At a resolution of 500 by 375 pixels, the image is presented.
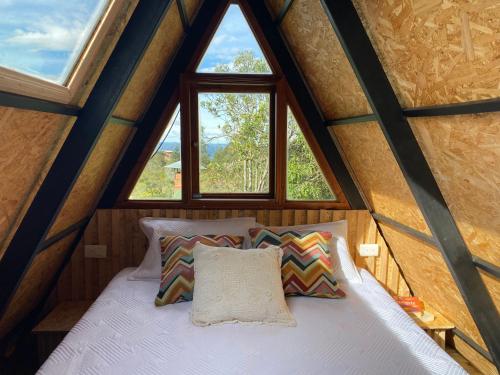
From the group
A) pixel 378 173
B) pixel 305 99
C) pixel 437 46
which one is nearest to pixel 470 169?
pixel 437 46

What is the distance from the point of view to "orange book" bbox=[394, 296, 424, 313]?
2674 millimetres

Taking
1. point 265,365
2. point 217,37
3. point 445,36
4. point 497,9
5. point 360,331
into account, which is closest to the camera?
point 497,9

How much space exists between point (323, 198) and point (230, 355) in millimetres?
1647

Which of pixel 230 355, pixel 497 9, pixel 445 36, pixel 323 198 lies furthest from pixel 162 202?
pixel 497 9

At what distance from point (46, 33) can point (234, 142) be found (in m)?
1.73

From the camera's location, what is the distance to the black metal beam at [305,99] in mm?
2768

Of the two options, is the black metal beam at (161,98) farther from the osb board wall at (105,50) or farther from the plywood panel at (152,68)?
the osb board wall at (105,50)

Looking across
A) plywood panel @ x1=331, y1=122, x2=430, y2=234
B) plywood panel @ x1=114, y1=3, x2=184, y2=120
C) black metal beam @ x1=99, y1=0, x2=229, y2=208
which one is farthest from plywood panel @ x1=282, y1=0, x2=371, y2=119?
plywood panel @ x1=114, y1=3, x2=184, y2=120

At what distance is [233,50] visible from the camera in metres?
2.79

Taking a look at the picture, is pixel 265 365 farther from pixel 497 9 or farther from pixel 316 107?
pixel 316 107

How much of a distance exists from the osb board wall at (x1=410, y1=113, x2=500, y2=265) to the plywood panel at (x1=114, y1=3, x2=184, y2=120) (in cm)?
146

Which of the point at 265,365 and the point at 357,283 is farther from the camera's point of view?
the point at 357,283

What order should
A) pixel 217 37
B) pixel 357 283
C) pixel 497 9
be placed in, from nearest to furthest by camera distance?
pixel 497 9, pixel 357 283, pixel 217 37

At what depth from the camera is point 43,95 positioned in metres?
1.42
